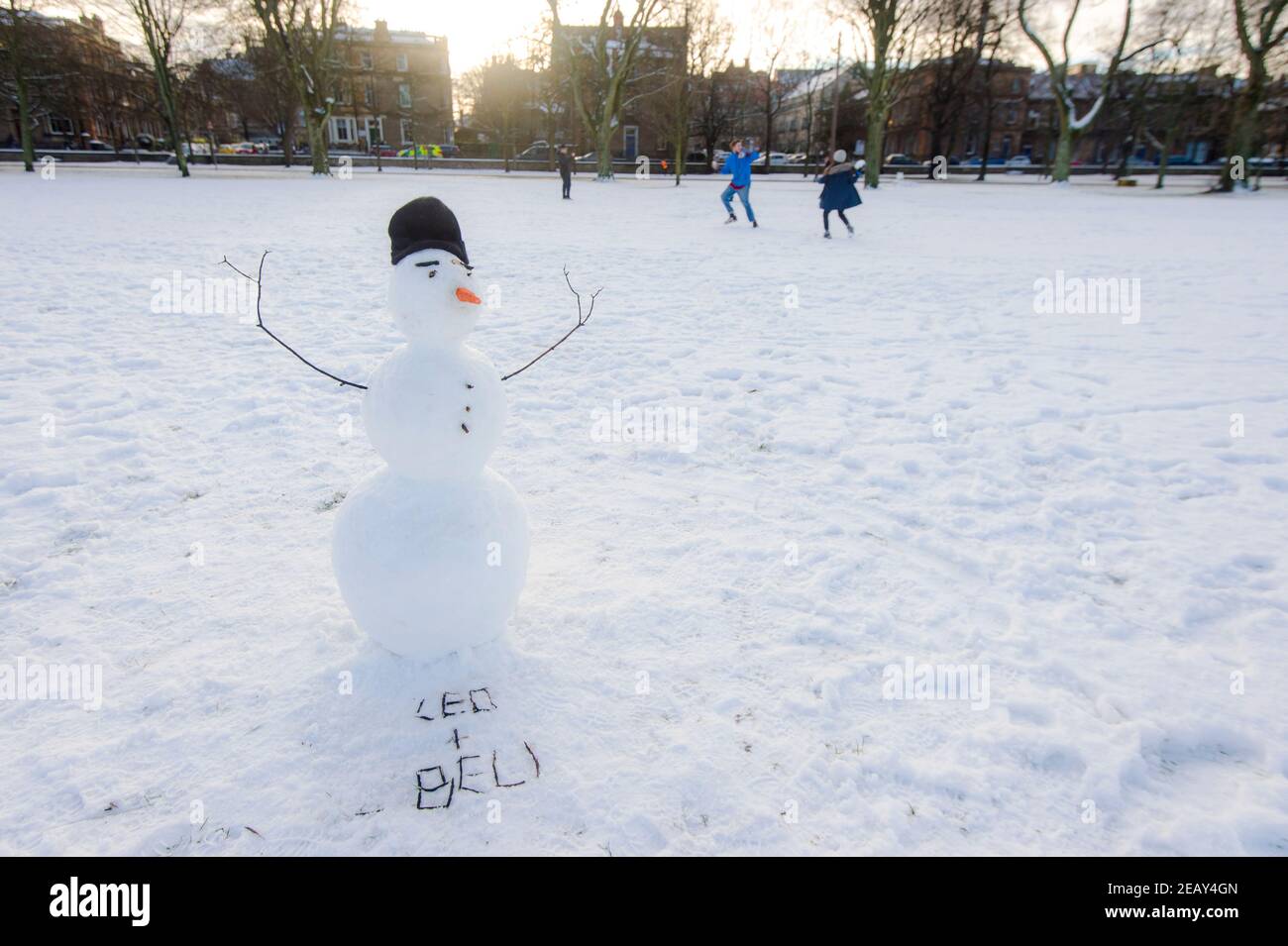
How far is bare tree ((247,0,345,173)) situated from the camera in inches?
1117

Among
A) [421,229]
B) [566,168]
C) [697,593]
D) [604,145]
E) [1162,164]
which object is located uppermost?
[604,145]

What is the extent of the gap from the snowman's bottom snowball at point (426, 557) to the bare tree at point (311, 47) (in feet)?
114

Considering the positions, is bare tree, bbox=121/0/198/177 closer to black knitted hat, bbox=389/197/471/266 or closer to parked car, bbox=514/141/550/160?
parked car, bbox=514/141/550/160

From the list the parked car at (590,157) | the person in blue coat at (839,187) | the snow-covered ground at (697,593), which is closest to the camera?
the snow-covered ground at (697,593)

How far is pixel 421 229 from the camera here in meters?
2.31

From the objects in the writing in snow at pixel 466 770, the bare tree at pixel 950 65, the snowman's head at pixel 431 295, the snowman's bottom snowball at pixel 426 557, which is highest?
the bare tree at pixel 950 65

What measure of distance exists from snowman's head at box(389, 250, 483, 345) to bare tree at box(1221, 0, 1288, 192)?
119ft

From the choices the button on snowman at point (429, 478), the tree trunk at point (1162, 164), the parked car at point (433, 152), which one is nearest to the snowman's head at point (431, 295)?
the button on snowman at point (429, 478)

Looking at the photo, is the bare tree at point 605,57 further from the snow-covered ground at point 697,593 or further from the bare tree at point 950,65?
the snow-covered ground at point 697,593

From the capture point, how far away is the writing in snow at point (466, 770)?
2162mm

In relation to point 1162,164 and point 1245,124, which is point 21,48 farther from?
point 1162,164

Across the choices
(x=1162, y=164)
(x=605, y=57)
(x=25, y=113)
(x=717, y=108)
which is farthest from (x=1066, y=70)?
(x=25, y=113)

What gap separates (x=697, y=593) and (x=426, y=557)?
137 cm
